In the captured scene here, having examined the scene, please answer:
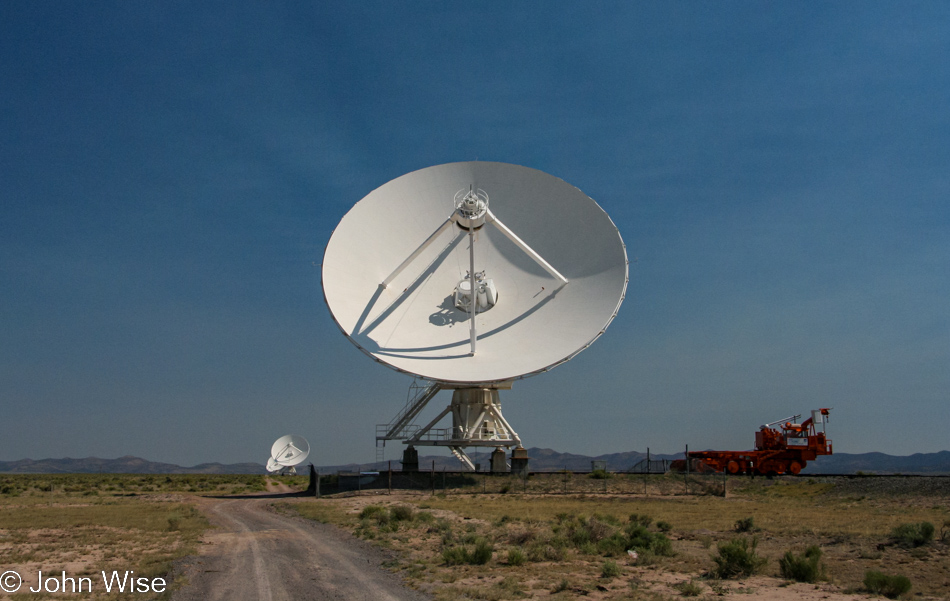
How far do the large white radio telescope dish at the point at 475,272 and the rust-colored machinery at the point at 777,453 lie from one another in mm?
19069

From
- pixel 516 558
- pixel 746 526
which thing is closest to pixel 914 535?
pixel 746 526

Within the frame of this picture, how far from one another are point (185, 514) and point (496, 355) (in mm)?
13313

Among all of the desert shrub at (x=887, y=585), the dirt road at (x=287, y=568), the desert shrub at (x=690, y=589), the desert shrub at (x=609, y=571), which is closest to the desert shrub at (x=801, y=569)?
the desert shrub at (x=887, y=585)

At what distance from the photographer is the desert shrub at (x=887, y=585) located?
996cm

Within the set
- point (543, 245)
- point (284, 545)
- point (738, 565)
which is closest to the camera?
point (738, 565)

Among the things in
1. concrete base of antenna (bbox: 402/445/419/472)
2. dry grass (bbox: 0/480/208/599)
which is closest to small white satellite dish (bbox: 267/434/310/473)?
concrete base of antenna (bbox: 402/445/419/472)

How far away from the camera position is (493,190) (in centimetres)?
3312

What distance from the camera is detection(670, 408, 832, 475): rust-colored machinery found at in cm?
4166

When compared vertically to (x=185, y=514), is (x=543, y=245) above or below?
above

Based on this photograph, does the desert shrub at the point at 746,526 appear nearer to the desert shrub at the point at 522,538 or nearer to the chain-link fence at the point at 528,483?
the desert shrub at the point at 522,538

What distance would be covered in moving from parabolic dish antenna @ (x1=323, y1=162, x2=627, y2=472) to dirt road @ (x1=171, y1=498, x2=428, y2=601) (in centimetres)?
994

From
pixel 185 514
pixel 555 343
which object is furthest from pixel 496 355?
pixel 185 514

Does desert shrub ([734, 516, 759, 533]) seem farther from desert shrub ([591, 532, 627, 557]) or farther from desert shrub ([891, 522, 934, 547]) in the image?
desert shrub ([591, 532, 627, 557])

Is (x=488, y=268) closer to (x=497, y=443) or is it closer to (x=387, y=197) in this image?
(x=387, y=197)
